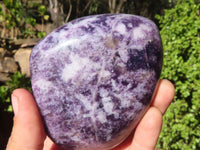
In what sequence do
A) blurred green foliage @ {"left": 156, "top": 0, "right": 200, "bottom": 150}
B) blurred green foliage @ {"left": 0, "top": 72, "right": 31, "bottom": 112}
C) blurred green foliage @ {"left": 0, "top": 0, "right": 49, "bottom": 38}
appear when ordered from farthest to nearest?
1. blurred green foliage @ {"left": 0, "top": 0, "right": 49, "bottom": 38}
2. blurred green foliage @ {"left": 0, "top": 72, "right": 31, "bottom": 112}
3. blurred green foliage @ {"left": 156, "top": 0, "right": 200, "bottom": 150}

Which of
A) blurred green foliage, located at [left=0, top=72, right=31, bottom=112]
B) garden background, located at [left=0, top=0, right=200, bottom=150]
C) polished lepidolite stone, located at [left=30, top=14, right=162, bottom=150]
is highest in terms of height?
polished lepidolite stone, located at [left=30, top=14, right=162, bottom=150]

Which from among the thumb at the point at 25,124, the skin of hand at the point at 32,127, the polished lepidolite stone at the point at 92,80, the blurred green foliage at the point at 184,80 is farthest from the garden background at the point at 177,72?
the thumb at the point at 25,124

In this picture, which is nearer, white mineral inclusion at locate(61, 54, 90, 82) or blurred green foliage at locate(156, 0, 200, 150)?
white mineral inclusion at locate(61, 54, 90, 82)

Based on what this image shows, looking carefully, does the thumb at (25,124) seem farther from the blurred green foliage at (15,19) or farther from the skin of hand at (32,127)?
the blurred green foliage at (15,19)

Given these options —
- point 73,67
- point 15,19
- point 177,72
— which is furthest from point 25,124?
point 15,19

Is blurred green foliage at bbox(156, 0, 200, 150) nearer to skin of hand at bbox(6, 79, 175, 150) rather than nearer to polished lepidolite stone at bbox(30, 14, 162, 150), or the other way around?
skin of hand at bbox(6, 79, 175, 150)

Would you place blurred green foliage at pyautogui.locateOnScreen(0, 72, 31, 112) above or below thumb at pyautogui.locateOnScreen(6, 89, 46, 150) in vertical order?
below

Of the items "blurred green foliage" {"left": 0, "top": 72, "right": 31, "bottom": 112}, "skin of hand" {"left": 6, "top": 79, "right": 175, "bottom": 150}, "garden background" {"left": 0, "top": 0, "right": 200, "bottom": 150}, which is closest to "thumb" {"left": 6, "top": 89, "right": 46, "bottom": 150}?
"skin of hand" {"left": 6, "top": 79, "right": 175, "bottom": 150}
